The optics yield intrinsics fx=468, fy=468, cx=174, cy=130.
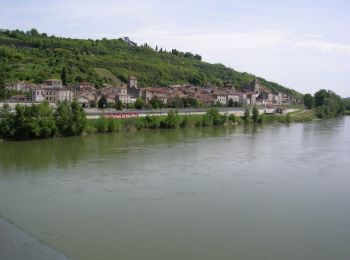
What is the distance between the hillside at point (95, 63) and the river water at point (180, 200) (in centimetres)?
1350

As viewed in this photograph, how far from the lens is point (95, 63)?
3441 cm

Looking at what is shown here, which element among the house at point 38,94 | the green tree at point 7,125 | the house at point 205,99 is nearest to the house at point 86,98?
the house at point 38,94

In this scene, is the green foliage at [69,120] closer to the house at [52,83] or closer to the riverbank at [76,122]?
the riverbank at [76,122]

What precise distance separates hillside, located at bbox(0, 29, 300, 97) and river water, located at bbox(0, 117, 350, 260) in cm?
1350

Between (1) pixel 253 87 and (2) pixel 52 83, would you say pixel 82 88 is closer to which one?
(2) pixel 52 83

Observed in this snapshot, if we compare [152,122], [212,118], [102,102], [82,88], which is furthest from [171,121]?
[82,88]

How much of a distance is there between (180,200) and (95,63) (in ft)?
93.3

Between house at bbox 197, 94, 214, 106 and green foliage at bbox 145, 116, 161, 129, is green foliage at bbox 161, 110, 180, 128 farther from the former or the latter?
house at bbox 197, 94, 214, 106

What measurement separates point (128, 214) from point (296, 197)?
279 cm

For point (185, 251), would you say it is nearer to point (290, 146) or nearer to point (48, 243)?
point (48, 243)

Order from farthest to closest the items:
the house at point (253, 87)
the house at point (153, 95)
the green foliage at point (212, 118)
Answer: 1. the house at point (253, 87)
2. the house at point (153, 95)
3. the green foliage at point (212, 118)

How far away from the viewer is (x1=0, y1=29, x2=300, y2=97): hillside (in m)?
29.5

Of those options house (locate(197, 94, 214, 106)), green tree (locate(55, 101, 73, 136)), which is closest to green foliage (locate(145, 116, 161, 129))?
green tree (locate(55, 101, 73, 136))

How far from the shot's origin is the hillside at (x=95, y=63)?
1161 inches
